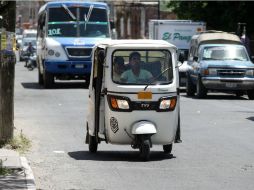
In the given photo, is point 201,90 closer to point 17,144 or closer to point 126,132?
point 17,144

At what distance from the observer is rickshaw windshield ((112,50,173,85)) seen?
541 inches

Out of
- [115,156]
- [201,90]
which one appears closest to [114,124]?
[115,156]

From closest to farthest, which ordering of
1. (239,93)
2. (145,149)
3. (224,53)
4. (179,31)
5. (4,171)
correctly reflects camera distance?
(4,171)
(145,149)
(224,53)
(239,93)
(179,31)

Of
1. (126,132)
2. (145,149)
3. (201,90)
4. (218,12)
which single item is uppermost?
(126,132)

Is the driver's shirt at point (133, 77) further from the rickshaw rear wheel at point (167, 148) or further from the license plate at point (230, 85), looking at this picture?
the license plate at point (230, 85)

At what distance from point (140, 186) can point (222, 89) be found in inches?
737

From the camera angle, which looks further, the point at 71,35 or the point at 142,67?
the point at 71,35

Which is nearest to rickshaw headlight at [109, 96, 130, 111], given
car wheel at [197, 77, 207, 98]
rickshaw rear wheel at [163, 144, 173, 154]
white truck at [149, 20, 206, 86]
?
rickshaw rear wheel at [163, 144, 173, 154]

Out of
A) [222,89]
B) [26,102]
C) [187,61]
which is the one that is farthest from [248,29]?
[26,102]

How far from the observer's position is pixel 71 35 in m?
34.2

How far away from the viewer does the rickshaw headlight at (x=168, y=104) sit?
13.6m

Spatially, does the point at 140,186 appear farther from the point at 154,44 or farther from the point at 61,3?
the point at 61,3

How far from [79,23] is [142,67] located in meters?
20.4

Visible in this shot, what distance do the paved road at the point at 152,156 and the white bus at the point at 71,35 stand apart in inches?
372
